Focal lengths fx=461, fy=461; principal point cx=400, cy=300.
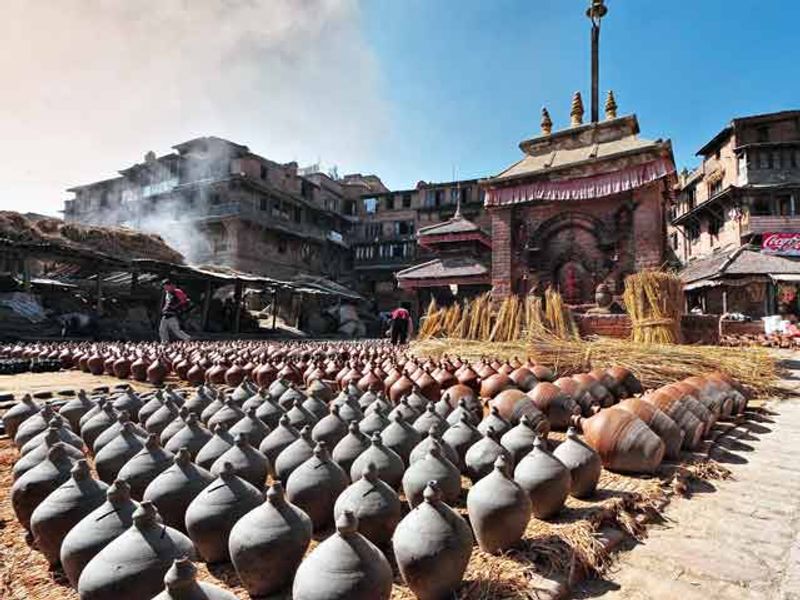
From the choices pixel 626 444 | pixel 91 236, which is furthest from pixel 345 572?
pixel 91 236

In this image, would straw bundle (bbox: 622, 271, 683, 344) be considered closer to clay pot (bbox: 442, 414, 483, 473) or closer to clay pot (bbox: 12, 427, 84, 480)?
clay pot (bbox: 442, 414, 483, 473)

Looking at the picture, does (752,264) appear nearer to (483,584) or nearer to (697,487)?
(697,487)

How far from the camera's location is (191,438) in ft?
9.67

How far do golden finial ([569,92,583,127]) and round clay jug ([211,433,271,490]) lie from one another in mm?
15026

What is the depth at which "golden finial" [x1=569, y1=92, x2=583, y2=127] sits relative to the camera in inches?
578

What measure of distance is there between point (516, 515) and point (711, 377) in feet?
13.2

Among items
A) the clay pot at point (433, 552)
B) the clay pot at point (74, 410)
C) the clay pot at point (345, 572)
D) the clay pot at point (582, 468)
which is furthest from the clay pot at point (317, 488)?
the clay pot at point (74, 410)

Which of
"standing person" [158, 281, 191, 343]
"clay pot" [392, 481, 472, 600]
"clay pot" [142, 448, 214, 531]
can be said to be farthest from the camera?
"standing person" [158, 281, 191, 343]

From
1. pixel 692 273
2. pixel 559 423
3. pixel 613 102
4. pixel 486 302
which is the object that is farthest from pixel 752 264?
pixel 559 423

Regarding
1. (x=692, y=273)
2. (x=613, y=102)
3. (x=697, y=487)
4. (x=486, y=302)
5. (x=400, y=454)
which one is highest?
(x=613, y=102)

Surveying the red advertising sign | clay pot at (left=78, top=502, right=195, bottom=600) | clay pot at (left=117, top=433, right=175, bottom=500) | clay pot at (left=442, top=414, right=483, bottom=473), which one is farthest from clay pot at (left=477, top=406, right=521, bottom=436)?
the red advertising sign

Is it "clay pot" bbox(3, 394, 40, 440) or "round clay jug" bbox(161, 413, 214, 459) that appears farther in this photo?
"clay pot" bbox(3, 394, 40, 440)

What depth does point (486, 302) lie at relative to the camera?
9.23m

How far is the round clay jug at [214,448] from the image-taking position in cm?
267
